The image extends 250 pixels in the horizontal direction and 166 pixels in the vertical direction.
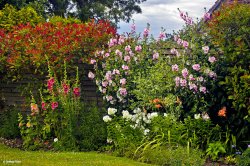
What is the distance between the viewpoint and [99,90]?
36.1 feet

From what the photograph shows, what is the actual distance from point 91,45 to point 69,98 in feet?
4.47

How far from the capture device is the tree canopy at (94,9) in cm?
2931

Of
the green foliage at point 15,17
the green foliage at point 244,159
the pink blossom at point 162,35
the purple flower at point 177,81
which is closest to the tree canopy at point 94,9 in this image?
the green foliage at point 15,17

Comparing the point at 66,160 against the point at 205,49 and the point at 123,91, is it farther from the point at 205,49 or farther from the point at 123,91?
the point at 205,49

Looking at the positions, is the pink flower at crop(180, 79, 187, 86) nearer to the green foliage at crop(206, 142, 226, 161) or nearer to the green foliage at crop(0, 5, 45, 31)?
the green foliage at crop(206, 142, 226, 161)

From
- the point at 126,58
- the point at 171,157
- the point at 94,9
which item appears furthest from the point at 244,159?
the point at 94,9

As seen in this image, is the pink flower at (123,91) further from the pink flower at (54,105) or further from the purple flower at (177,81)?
the pink flower at (54,105)

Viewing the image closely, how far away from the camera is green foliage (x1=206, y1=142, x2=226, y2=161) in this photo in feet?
29.6

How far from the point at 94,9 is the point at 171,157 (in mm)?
22487

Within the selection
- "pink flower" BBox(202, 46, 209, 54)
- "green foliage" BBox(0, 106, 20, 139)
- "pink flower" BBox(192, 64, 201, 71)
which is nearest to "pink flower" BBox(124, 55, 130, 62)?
"pink flower" BBox(192, 64, 201, 71)

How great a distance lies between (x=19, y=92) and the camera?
13250 millimetres

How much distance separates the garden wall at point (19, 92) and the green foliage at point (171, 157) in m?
3.22

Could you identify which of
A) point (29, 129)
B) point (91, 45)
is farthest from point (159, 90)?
point (29, 129)

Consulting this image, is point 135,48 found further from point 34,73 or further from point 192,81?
point 34,73
